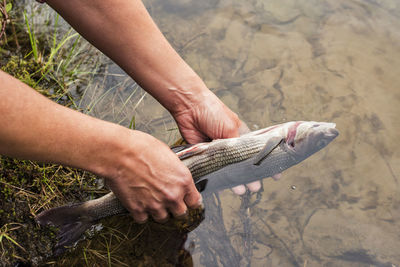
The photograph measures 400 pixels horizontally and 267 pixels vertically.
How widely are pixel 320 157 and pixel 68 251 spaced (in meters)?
2.83

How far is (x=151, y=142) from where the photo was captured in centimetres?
277

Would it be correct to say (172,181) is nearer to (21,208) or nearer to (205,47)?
(21,208)

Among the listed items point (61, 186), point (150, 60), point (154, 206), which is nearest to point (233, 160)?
point (154, 206)

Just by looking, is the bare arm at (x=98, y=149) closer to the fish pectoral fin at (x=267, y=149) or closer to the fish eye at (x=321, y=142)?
the fish pectoral fin at (x=267, y=149)

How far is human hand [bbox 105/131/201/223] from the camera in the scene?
267 cm

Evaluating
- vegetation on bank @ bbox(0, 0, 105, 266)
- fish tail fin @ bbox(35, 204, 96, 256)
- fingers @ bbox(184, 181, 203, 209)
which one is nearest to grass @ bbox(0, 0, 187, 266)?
vegetation on bank @ bbox(0, 0, 105, 266)

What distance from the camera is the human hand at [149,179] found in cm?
267

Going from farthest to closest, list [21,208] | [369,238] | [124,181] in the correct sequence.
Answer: [369,238] < [21,208] < [124,181]

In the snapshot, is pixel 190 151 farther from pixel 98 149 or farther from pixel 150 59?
pixel 98 149

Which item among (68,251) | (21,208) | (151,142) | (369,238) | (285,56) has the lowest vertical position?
(369,238)

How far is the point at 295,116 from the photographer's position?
460cm

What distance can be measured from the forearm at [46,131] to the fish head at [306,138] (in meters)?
1.65

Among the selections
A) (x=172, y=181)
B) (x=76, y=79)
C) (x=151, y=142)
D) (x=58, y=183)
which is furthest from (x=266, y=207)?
(x=76, y=79)

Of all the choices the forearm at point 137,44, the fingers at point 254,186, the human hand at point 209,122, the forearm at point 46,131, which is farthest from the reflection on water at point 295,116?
the forearm at point 46,131
